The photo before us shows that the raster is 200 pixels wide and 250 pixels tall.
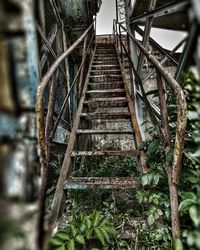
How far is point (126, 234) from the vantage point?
183 cm

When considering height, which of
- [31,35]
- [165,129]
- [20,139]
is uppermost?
[31,35]

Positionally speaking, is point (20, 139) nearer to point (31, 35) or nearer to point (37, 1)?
point (31, 35)

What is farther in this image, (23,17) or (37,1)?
(37,1)

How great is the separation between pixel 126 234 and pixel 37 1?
1709 mm

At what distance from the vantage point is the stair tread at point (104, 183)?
2037mm

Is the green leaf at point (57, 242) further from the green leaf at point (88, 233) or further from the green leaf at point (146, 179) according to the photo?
the green leaf at point (146, 179)

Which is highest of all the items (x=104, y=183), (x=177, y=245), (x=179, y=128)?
(x=179, y=128)

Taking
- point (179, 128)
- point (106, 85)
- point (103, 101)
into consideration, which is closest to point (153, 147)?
point (179, 128)

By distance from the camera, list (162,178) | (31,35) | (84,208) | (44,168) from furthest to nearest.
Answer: (84,208)
(162,178)
(44,168)
(31,35)

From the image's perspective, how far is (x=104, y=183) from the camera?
2.07 meters

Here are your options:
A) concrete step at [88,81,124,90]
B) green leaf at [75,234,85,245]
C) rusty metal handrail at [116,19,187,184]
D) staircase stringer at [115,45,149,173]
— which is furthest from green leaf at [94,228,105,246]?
concrete step at [88,81,124,90]

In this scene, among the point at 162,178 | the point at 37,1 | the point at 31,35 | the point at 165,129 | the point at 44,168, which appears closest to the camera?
the point at 31,35

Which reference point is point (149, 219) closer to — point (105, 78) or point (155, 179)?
point (155, 179)

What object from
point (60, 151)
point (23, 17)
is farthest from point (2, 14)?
point (60, 151)
